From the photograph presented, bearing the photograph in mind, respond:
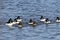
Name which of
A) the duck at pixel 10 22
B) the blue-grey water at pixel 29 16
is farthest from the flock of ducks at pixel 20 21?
the blue-grey water at pixel 29 16

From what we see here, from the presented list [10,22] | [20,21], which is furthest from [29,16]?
[10,22]

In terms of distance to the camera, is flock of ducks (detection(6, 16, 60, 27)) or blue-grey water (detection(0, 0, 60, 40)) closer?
blue-grey water (detection(0, 0, 60, 40))

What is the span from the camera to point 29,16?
26.6 metres

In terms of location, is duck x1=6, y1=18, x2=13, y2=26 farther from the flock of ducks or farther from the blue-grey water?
the blue-grey water

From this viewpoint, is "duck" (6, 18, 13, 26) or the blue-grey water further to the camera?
"duck" (6, 18, 13, 26)

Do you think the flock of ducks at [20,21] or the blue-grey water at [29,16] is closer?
the blue-grey water at [29,16]

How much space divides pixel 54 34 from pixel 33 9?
27.7 ft

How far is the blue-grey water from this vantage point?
21405 mm

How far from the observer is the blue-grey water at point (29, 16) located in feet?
70.2

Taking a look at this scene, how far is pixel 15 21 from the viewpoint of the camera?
24.5 m

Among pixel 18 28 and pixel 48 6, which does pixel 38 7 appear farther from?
pixel 18 28

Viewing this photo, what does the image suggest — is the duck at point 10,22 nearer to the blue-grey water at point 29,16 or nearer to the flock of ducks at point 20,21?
the flock of ducks at point 20,21

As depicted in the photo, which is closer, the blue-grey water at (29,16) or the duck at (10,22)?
the blue-grey water at (29,16)

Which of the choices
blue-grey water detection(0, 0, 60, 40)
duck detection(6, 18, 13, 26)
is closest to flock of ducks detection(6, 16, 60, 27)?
duck detection(6, 18, 13, 26)
